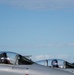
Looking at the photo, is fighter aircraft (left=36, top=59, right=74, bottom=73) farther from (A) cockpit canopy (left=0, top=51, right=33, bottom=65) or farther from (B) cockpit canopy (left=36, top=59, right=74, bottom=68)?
(A) cockpit canopy (left=0, top=51, right=33, bottom=65)

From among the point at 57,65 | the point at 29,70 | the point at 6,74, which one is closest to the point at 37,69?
the point at 29,70

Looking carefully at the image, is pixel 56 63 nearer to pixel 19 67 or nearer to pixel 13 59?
pixel 13 59

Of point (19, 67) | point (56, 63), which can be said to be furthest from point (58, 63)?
point (19, 67)

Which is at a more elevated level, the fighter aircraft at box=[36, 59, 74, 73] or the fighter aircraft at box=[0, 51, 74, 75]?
the fighter aircraft at box=[36, 59, 74, 73]

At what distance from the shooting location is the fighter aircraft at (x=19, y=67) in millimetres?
16344

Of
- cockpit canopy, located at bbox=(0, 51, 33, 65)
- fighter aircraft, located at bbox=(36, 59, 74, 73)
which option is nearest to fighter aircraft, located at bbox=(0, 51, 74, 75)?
cockpit canopy, located at bbox=(0, 51, 33, 65)

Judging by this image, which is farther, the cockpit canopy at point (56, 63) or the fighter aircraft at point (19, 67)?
the cockpit canopy at point (56, 63)

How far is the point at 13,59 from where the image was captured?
56.9 feet

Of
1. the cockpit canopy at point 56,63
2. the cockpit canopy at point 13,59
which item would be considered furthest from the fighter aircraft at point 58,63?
the cockpit canopy at point 13,59

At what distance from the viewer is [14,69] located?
16.6 m

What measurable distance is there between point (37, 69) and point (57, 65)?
929 cm

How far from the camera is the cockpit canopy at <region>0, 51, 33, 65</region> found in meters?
17.2

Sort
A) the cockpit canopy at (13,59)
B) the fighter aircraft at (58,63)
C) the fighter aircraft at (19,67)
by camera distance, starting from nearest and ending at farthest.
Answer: the fighter aircraft at (19,67)
the cockpit canopy at (13,59)
the fighter aircraft at (58,63)

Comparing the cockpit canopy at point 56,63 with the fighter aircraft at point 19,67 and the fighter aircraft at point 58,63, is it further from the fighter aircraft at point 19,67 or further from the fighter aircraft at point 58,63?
the fighter aircraft at point 19,67
